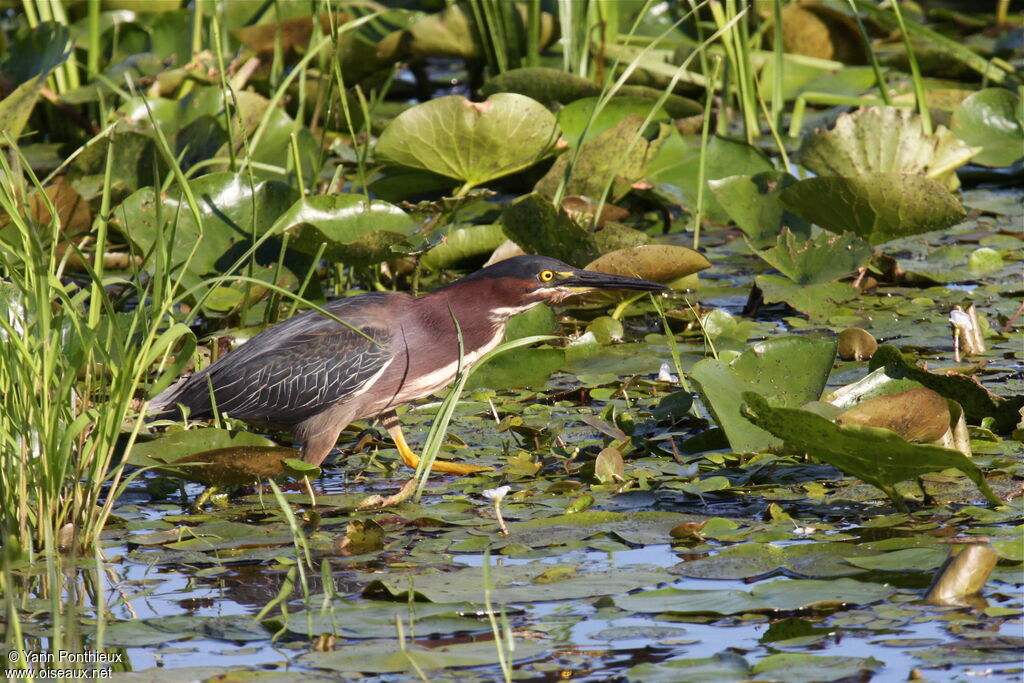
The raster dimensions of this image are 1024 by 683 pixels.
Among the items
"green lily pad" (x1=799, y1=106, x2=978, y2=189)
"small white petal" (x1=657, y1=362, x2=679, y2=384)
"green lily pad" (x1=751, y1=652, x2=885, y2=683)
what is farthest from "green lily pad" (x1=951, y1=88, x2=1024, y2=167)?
"green lily pad" (x1=751, y1=652, x2=885, y2=683)

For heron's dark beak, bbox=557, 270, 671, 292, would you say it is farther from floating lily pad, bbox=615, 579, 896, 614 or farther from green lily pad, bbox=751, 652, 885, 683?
green lily pad, bbox=751, 652, 885, 683

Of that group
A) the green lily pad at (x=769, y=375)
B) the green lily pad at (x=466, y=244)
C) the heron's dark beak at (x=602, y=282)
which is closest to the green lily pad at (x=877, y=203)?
the heron's dark beak at (x=602, y=282)

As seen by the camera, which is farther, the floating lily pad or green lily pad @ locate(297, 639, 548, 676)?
the floating lily pad

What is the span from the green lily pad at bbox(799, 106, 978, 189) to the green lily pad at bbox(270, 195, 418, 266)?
91.1 inches

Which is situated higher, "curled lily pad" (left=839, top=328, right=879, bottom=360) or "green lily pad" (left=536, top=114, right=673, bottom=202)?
"green lily pad" (left=536, top=114, right=673, bottom=202)

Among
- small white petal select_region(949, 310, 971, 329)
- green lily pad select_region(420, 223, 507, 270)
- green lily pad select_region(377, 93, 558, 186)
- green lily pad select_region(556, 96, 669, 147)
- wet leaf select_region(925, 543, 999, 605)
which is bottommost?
small white petal select_region(949, 310, 971, 329)

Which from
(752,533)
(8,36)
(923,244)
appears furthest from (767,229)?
(8,36)

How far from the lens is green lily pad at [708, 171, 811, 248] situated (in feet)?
20.4

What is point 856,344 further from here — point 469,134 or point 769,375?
point 469,134

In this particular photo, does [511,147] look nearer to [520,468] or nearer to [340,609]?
[520,468]

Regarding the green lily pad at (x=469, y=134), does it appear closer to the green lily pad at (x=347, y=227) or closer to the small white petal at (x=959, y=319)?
the green lily pad at (x=347, y=227)

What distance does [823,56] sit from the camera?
379 inches

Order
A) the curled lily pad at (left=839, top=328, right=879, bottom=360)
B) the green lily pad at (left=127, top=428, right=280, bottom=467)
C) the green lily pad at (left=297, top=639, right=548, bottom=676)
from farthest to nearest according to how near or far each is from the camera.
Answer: the curled lily pad at (left=839, top=328, right=879, bottom=360), the green lily pad at (left=127, top=428, right=280, bottom=467), the green lily pad at (left=297, top=639, right=548, bottom=676)

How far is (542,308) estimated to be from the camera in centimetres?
560
